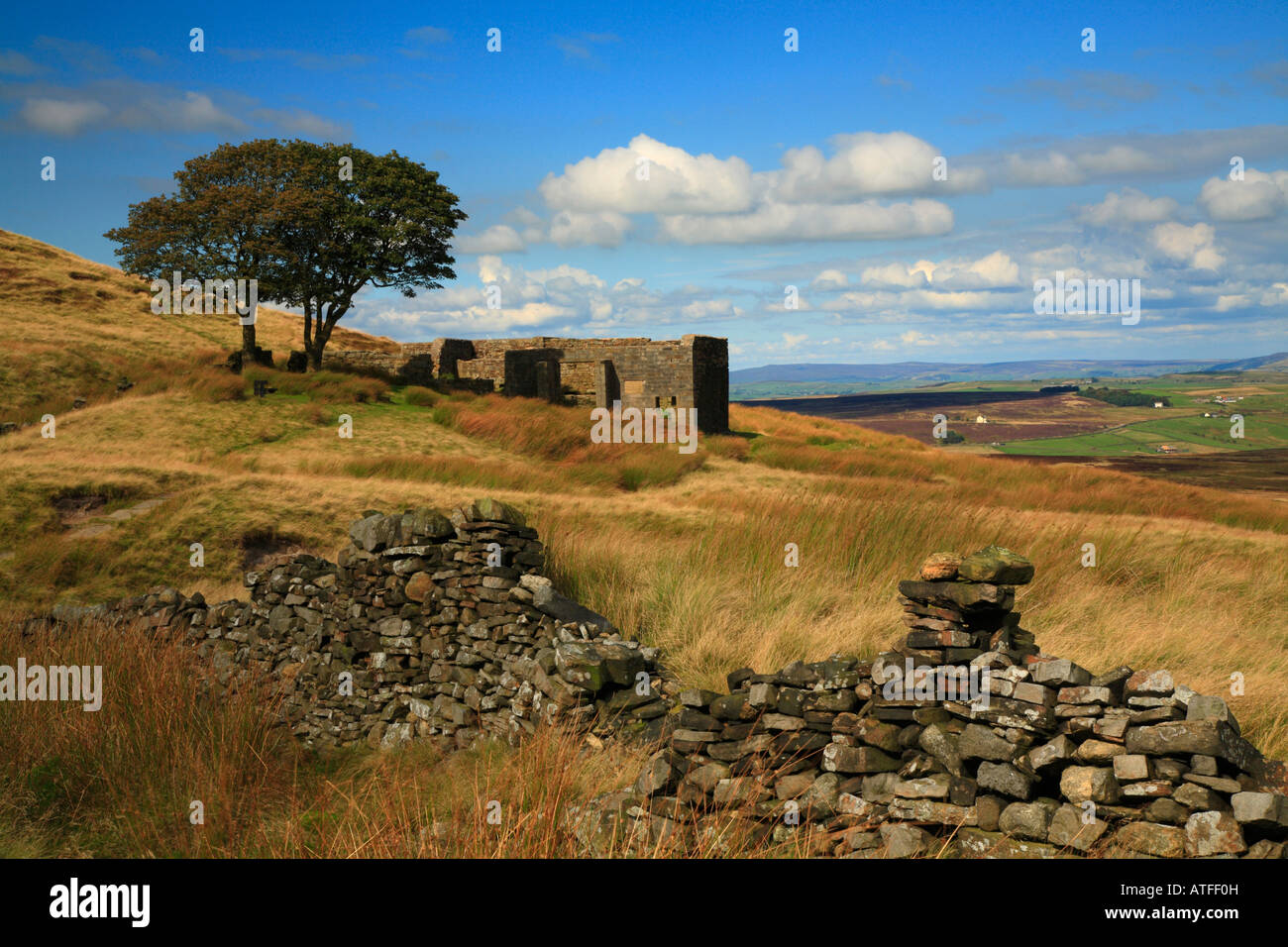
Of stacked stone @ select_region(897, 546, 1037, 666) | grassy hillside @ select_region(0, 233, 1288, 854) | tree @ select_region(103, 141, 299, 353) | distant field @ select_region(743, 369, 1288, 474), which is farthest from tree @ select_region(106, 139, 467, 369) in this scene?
stacked stone @ select_region(897, 546, 1037, 666)

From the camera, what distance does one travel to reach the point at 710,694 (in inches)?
262

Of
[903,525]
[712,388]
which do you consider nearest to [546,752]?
[903,525]

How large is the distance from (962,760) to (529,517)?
396 inches

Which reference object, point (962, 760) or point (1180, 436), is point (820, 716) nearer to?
point (962, 760)

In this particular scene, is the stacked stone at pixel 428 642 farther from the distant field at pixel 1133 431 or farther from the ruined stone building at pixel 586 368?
the distant field at pixel 1133 431

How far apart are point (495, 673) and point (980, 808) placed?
5147mm

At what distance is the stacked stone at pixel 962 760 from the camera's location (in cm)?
439

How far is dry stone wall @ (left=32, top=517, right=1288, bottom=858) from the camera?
176 inches

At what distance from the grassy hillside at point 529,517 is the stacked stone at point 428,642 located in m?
0.85

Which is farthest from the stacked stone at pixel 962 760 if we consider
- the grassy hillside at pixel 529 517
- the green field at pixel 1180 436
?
the green field at pixel 1180 436

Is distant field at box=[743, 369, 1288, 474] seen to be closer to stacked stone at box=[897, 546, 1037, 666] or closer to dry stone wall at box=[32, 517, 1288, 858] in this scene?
stacked stone at box=[897, 546, 1037, 666]

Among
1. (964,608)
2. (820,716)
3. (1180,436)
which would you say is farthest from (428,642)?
(1180,436)
